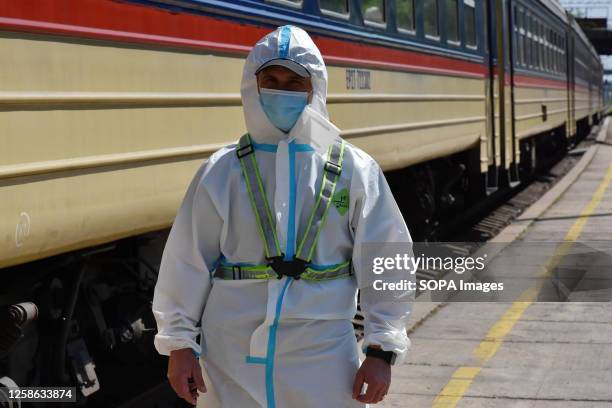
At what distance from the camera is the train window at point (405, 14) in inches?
314

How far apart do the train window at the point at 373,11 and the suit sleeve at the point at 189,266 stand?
4558 mm

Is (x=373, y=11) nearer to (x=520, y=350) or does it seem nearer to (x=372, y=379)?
(x=520, y=350)

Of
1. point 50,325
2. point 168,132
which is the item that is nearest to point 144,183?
point 168,132

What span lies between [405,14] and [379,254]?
5611 mm

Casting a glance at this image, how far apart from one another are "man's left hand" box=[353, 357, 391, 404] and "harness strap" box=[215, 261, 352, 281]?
0.23m

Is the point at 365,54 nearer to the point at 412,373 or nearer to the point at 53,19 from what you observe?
the point at 412,373

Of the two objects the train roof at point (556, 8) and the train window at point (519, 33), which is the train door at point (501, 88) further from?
the train roof at point (556, 8)

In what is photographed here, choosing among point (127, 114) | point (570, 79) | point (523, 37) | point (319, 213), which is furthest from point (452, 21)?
point (570, 79)

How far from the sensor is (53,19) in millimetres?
3811

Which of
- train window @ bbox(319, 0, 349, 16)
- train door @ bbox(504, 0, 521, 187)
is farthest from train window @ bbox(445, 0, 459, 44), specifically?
train window @ bbox(319, 0, 349, 16)

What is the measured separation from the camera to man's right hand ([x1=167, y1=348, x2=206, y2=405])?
2.76m

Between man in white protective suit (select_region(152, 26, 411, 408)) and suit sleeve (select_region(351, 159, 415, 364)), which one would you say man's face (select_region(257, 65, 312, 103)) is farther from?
suit sleeve (select_region(351, 159, 415, 364))

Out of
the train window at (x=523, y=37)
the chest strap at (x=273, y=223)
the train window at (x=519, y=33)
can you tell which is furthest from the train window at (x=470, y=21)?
the chest strap at (x=273, y=223)

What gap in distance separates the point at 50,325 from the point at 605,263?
5.86 metres
